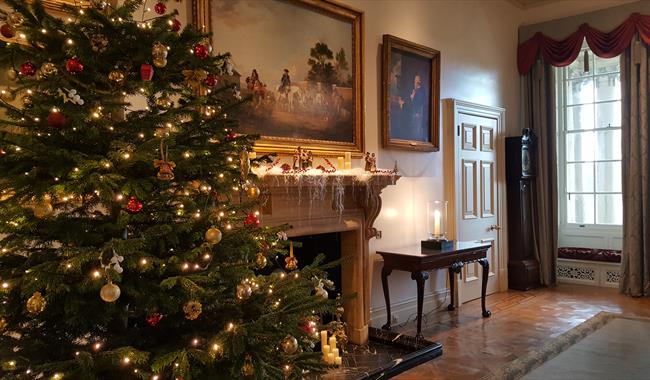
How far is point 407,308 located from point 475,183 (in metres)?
1.67

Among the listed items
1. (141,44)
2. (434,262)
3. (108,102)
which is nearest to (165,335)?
(108,102)

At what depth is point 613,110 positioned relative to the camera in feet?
19.4

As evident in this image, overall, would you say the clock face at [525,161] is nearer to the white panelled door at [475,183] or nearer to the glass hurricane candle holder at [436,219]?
the white panelled door at [475,183]

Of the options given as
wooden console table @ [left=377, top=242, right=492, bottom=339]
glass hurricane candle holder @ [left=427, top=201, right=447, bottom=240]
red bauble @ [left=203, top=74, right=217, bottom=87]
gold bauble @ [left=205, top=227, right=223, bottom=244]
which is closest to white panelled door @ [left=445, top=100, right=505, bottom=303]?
glass hurricane candle holder @ [left=427, top=201, right=447, bottom=240]

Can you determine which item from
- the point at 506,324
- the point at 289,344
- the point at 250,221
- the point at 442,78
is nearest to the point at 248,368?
the point at 289,344

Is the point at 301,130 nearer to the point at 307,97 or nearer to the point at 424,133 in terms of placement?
the point at 307,97

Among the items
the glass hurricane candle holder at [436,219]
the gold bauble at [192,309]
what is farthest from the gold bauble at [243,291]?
the glass hurricane candle holder at [436,219]

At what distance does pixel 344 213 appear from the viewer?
374 centimetres

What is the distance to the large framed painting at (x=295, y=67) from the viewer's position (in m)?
3.21

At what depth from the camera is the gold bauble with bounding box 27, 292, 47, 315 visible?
1.32 metres

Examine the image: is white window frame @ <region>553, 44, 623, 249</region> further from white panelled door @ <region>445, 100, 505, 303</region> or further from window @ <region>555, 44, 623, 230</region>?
white panelled door @ <region>445, 100, 505, 303</region>

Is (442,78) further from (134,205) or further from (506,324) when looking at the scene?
(134,205)

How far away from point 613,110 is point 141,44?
5.93m

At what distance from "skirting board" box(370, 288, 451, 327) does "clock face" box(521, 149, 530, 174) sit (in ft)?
6.00
